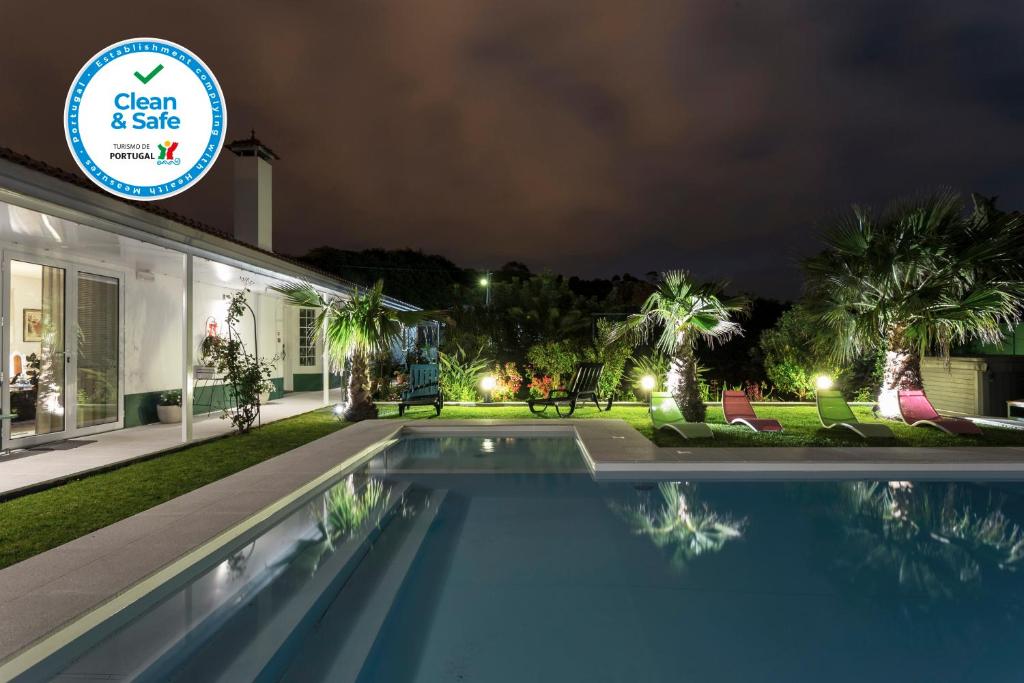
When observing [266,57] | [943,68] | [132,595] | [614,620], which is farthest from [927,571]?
[943,68]

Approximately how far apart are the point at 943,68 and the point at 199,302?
19.6 metres

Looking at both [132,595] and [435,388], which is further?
[435,388]

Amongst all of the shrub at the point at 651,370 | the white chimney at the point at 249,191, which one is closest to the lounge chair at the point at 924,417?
the shrub at the point at 651,370

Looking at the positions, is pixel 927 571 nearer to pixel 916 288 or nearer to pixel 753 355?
pixel 916 288

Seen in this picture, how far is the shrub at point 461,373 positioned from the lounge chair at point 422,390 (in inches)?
62.4

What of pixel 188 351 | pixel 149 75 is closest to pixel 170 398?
pixel 188 351

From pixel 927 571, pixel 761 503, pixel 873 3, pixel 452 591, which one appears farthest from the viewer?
pixel 873 3

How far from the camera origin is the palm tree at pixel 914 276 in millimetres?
10938

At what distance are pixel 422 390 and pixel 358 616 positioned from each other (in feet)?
30.8

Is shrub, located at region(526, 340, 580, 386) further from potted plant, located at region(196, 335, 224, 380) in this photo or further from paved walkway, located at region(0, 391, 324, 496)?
potted plant, located at region(196, 335, 224, 380)

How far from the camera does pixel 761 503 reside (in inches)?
246

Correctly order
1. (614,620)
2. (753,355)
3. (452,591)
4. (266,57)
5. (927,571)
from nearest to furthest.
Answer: (614,620)
(452,591)
(927,571)
(266,57)
(753,355)

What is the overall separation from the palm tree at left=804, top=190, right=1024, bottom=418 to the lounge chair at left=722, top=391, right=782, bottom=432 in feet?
9.41

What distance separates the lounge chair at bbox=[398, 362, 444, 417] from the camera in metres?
12.5
